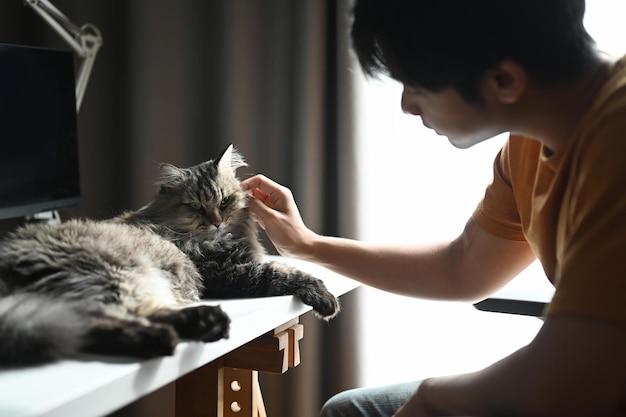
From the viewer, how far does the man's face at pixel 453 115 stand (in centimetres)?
82

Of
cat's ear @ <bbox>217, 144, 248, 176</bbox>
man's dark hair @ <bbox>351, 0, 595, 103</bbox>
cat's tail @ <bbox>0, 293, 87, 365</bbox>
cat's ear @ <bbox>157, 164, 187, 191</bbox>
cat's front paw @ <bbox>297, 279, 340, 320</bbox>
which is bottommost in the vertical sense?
cat's front paw @ <bbox>297, 279, 340, 320</bbox>

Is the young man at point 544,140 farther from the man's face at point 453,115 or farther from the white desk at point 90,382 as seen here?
the white desk at point 90,382

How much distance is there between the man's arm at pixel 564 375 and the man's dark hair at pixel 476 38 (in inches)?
12.1

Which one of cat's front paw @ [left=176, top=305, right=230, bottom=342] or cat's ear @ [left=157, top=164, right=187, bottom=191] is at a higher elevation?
cat's ear @ [left=157, top=164, right=187, bottom=191]

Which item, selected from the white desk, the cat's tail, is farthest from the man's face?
the cat's tail

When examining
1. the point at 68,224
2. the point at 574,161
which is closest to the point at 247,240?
the point at 68,224

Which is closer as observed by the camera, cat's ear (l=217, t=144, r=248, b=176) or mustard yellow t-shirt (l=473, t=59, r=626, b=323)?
mustard yellow t-shirt (l=473, t=59, r=626, b=323)

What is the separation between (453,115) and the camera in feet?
2.75

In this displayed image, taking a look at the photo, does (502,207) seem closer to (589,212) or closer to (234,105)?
(589,212)

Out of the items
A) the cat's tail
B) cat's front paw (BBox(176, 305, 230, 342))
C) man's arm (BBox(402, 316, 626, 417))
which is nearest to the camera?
man's arm (BBox(402, 316, 626, 417))

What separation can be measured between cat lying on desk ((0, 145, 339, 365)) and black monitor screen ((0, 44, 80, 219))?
36 cm

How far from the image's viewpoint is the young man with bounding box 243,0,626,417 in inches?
26.6

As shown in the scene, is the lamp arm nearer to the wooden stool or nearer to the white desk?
the wooden stool

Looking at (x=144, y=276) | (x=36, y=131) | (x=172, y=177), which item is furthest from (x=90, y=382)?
(x=36, y=131)
